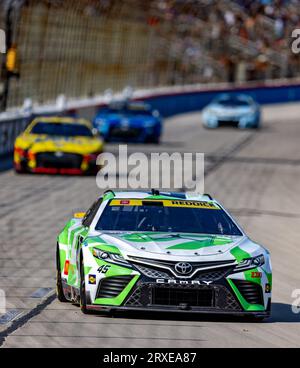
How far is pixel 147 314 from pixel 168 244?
0.77m

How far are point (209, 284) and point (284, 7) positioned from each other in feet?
195

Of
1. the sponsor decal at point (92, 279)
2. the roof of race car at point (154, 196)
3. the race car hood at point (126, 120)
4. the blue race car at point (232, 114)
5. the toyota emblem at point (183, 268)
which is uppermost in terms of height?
the roof of race car at point (154, 196)

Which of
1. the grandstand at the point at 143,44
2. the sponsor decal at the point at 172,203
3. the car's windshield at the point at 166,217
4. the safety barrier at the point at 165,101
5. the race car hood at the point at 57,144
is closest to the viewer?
the car's windshield at the point at 166,217

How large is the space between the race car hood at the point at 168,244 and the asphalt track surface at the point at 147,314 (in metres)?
0.57

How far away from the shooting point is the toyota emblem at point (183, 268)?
9484 mm

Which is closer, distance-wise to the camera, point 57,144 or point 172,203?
point 172,203

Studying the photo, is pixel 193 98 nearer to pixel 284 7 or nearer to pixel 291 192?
pixel 284 7

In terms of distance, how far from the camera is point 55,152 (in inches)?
1004

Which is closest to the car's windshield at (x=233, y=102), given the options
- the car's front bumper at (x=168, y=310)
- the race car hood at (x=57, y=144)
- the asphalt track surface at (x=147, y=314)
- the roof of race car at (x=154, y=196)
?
the asphalt track surface at (x=147, y=314)

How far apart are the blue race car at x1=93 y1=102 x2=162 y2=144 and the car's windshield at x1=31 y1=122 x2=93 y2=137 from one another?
30.9 feet

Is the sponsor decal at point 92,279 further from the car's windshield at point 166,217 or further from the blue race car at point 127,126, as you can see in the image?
the blue race car at point 127,126

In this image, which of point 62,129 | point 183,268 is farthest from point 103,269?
point 62,129

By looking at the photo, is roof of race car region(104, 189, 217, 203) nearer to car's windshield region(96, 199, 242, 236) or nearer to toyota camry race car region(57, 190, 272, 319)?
car's windshield region(96, 199, 242, 236)

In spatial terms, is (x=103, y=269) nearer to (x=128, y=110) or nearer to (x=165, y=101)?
(x=128, y=110)
